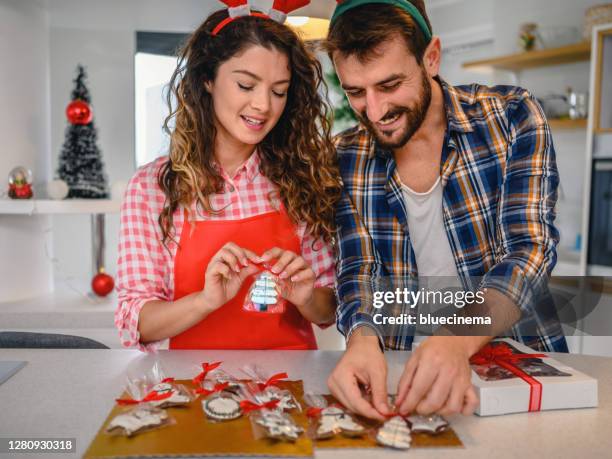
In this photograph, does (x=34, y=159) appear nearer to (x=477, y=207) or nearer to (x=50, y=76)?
(x=50, y=76)

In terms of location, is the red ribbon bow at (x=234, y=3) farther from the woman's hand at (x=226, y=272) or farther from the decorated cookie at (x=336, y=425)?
the decorated cookie at (x=336, y=425)

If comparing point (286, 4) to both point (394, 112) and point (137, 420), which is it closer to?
point (394, 112)

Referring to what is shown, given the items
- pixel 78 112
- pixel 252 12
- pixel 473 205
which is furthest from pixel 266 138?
pixel 78 112

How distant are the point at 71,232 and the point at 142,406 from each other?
9.91 feet

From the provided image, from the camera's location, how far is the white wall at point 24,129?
2775 mm

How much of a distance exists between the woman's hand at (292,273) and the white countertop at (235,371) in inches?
5.1

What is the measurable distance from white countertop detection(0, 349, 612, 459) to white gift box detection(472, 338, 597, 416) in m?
0.01

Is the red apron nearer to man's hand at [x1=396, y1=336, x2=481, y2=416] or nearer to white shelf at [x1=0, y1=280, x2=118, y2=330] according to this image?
man's hand at [x1=396, y1=336, x2=481, y2=416]

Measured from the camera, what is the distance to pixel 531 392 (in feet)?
2.99

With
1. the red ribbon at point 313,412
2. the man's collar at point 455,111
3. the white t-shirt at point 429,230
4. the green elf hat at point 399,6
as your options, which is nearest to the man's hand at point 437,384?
the red ribbon at point 313,412

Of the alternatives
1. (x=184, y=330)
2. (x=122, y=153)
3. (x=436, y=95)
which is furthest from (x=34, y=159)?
(x=436, y=95)

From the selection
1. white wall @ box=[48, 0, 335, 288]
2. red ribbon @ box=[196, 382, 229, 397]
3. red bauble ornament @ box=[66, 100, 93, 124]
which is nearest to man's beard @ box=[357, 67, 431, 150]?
red ribbon @ box=[196, 382, 229, 397]

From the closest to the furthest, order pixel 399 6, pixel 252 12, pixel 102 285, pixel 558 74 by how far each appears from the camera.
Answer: pixel 399 6, pixel 252 12, pixel 102 285, pixel 558 74

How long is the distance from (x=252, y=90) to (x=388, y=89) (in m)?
0.31
